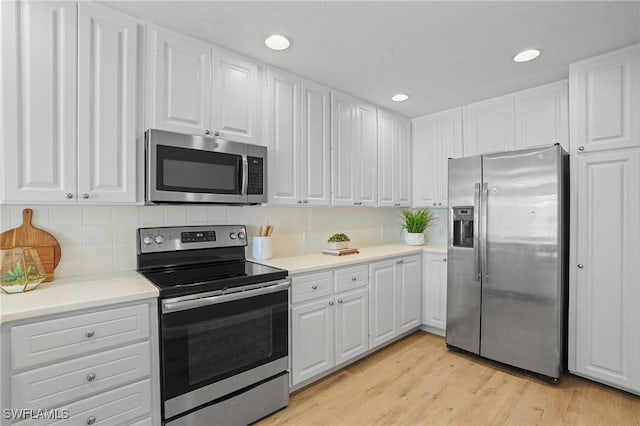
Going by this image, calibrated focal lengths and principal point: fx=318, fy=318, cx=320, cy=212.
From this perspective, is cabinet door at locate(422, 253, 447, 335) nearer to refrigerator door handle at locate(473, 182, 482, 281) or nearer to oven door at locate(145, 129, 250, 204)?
refrigerator door handle at locate(473, 182, 482, 281)

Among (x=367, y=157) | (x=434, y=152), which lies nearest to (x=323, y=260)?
(x=367, y=157)

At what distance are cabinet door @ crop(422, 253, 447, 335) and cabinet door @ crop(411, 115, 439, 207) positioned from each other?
712 mm

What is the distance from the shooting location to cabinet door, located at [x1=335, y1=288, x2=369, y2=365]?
2557 mm

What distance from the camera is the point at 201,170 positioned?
2.06m

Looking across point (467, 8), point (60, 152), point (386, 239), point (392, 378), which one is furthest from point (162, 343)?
point (386, 239)

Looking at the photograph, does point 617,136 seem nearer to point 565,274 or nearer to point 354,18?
point 565,274

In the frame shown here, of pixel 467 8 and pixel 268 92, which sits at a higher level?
pixel 467 8

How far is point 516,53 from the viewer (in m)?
2.32

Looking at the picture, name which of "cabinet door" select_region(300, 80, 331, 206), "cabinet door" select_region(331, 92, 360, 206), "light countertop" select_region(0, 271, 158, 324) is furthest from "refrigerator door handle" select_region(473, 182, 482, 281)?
"light countertop" select_region(0, 271, 158, 324)

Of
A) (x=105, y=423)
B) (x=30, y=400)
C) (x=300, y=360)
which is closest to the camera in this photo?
(x=30, y=400)

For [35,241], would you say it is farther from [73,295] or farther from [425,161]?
[425,161]

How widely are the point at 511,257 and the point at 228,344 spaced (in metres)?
2.26

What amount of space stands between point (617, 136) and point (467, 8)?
1533 mm

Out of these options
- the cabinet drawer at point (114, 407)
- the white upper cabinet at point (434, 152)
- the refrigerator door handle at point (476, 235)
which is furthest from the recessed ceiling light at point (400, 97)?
the cabinet drawer at point (114, 407)
